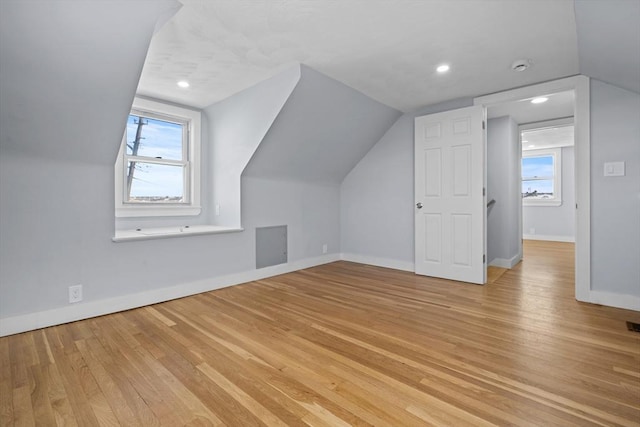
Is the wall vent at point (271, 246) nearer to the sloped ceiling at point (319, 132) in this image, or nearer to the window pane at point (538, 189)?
the sloped ceiling at point (319, 132)

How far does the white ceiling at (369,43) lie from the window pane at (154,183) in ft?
2.91

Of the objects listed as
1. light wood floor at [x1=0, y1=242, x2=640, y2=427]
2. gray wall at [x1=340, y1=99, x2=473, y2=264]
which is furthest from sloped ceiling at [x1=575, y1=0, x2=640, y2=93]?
light wood floor at [x1=0, y1=242, x2=640, y2=427]

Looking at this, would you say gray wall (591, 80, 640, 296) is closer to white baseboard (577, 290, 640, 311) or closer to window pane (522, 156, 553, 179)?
white baseboard (577, 290, 640, 311)

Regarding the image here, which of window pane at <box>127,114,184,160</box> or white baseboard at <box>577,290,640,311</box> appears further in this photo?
window pane at <box>127,114,184,160</box>

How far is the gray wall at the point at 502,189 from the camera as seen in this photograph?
4.43m

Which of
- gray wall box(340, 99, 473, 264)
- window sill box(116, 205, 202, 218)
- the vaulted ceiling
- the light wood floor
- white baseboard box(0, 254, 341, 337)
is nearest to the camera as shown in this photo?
the light wood floor

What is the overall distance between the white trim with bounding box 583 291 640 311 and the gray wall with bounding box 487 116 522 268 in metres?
1.55

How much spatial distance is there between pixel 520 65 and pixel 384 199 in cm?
227

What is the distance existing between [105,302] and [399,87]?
3.63m

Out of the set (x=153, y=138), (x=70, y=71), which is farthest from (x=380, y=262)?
(x=70, y=71)

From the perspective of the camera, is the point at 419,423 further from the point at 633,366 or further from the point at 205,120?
the point at 205,120

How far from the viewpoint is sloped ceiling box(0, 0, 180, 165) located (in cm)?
177

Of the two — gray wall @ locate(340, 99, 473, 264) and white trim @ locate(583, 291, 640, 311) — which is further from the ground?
gray wall @ locate(340, 99, 473, 264)

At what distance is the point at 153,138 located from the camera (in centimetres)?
368
